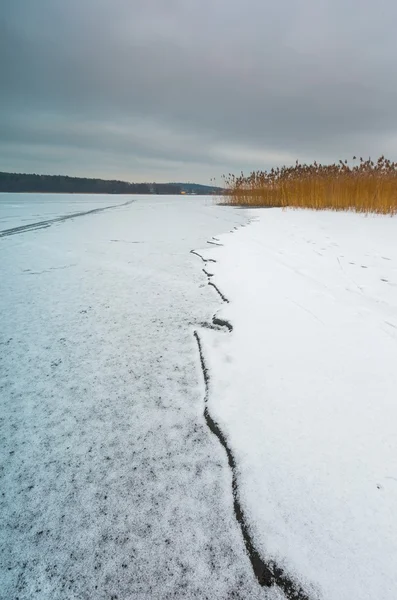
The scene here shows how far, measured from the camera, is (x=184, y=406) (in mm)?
837

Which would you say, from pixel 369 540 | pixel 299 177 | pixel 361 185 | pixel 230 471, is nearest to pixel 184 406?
pixel 230 471

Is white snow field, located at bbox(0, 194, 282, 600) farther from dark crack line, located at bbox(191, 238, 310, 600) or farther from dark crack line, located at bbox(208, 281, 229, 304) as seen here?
dark crack line, located at bbox(208, 281, 229, 304)

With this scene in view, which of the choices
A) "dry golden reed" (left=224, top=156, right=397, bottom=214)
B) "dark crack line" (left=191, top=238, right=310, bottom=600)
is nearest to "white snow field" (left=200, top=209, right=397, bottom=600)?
"dark crack line" (left=191, top=238, right=310, bottom=600)

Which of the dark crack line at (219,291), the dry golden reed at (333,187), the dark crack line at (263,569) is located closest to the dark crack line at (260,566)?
the dark crack line at (263,569)

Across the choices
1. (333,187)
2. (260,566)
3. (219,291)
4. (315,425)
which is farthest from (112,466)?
(333,187)

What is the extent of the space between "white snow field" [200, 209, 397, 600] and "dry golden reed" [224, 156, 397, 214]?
21.2 ft

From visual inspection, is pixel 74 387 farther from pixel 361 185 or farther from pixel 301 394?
pixel 361 185

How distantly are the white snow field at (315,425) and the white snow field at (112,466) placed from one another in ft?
0.15

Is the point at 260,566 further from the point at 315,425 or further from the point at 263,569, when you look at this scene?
the point at 315,425

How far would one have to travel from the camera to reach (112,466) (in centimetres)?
65

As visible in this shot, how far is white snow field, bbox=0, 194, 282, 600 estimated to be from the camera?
1.51 ft

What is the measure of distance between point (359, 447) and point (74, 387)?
30.2 inches

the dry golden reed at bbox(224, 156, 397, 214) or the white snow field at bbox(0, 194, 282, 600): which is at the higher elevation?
the dry golden reed at bbox(224, 156, 397, 214)

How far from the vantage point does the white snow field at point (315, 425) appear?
1.56ft
